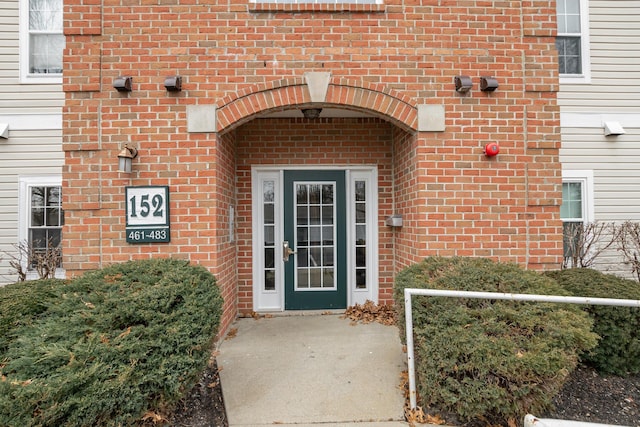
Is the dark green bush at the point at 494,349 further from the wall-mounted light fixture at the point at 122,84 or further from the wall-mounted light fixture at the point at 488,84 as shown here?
the wall-mounted light fixture at the point at 122,84

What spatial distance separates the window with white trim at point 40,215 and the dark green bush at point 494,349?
6.35m

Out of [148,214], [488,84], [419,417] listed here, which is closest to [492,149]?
[488,84]

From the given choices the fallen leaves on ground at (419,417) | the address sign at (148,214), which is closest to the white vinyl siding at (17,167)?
the address sign at (148,214)

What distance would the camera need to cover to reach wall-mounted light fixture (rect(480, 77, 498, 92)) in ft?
14.1

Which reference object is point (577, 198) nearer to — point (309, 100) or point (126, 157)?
point (309, 100)

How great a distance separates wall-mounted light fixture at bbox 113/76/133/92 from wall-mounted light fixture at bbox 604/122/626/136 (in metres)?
7.73

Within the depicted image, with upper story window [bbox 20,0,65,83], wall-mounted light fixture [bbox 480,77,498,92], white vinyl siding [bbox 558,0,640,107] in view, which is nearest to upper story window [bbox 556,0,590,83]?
white vinyl siding [bbox 558,0,640,107]

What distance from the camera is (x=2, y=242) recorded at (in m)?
6.40

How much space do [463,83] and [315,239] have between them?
9.60 feet

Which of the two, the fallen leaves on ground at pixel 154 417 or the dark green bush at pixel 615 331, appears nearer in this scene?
the fallen leaves on ground at pixel 154 417

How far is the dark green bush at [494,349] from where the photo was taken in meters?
2.68

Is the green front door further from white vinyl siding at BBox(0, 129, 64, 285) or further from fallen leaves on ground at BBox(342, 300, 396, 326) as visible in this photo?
white vinyl siding at BBox(0, 129, 64, 285)

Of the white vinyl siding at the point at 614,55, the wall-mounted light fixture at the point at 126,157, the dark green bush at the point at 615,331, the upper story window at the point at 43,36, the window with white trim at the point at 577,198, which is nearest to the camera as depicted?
the dark green bush at the point at 615,331

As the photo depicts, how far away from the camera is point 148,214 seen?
4.22 m
